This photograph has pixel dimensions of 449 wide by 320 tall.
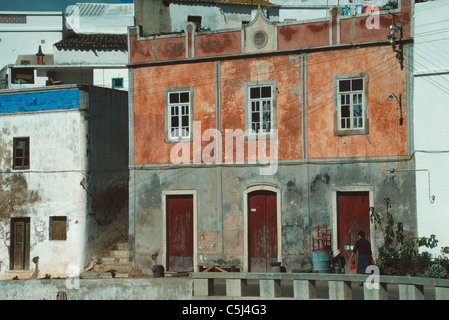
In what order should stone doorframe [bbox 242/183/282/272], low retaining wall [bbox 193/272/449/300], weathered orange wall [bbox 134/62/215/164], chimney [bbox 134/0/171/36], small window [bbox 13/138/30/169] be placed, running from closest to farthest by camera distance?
low retaining wall [bbox 193/272/449/300], stone doorframe [bbox 242/183/282/272], weathered orange wall [bbox 134/62/215/164], small window [bbox 13/138/30/169], chimney [bbox 134/0/171/36]

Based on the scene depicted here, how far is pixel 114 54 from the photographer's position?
1247 inches

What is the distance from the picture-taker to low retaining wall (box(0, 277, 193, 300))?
13.7 metres

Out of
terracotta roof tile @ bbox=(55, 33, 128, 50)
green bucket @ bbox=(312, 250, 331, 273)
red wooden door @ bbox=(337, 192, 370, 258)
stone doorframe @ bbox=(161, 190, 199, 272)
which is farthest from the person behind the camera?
terracotta roof tile @ bbox=(55, 33, 128, 50)

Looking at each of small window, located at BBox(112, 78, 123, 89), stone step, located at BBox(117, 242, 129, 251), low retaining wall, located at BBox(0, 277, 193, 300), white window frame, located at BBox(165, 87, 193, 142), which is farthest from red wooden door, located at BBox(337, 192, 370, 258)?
small window, located at BBox(112, 78, 123, 89)

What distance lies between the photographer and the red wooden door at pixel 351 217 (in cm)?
1920


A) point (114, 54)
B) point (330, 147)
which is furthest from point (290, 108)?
point (114, 54)

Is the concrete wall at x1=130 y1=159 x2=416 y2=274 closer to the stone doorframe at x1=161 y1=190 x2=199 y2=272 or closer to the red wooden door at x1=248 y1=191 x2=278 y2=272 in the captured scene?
the stone doorframe at x1=161 y1=190 x2=199 y2=272

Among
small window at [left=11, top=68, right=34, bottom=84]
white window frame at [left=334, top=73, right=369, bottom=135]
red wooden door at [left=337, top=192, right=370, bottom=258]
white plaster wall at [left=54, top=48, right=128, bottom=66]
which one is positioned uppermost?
white plaster wall at [left=54, top=48, right=128, bottom=66]

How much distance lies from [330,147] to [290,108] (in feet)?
5.49

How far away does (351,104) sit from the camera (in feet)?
63.8

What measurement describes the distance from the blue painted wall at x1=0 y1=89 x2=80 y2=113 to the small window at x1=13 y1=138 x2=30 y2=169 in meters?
1.05

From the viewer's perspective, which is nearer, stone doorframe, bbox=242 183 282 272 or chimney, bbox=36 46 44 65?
stone doorframe, bbox=242 183 282 272

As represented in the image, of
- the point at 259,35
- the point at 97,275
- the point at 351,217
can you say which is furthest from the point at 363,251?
the point at 97,275

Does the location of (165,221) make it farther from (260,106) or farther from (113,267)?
(260,106)
